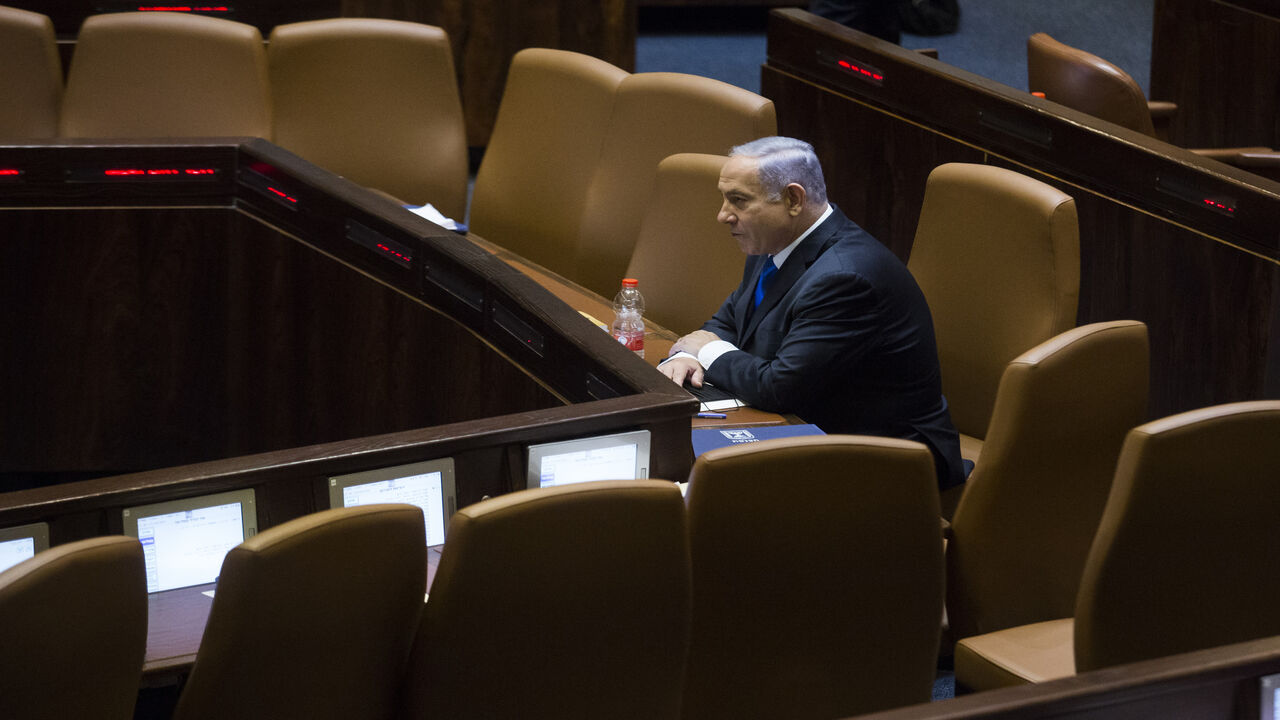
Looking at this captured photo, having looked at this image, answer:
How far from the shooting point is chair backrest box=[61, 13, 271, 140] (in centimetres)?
424

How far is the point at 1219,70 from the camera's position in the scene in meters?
4.84

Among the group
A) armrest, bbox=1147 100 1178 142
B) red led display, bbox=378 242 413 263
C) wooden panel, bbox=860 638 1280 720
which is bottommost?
red led display, bbox=378 242 413 263

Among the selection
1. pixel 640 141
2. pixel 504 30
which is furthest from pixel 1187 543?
pixel 504 30

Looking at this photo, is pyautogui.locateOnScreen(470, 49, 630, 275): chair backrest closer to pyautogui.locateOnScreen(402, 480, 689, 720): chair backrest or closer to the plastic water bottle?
the plastic water bottle

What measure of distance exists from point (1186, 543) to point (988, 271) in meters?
1.09

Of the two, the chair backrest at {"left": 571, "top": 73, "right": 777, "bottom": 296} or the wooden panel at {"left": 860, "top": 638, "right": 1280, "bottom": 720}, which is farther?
the chair backrest at {"left": 571, "top": 73, "right": 777, "bottom": 296}

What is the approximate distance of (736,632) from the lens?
2.00 metres

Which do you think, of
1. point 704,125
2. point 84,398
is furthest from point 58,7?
point 704,125

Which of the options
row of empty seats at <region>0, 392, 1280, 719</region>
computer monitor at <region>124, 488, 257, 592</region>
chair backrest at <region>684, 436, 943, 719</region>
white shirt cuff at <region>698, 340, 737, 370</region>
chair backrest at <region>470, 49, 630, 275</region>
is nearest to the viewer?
row of empty seats at <region>0, 392, 1280, 719</region>

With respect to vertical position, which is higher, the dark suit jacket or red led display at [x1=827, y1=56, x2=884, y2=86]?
red led display at [x1=827, y1=56, x2=884, y2=86]

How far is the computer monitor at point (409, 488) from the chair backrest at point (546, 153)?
1942 mm

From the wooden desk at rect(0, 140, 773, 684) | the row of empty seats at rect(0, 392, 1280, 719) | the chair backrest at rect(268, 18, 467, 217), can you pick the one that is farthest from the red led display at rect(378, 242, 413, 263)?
the row of empty seats at rect(0, 392, 1280, 719)

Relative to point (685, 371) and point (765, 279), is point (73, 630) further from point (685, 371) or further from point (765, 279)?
point (765, 279)

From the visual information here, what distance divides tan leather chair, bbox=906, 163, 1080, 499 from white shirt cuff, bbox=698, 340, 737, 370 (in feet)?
1.63
